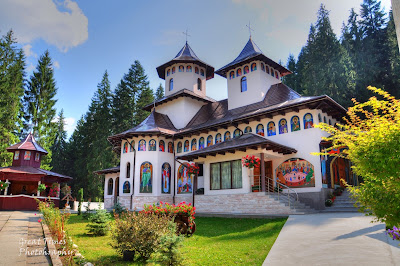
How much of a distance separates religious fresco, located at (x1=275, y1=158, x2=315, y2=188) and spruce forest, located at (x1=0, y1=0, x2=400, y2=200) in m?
13.3

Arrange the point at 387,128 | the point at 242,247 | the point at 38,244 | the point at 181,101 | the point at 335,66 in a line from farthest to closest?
the point at 335,66 → the point at 181,101 → the point at 242,247 → the point at 38,244 → the point at 387,128

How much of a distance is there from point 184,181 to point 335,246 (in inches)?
646

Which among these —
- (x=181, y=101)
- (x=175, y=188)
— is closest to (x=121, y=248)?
(x=175, y=188)

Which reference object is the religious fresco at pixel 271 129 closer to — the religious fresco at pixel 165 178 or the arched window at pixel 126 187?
the religious fresco at pixel 165 178

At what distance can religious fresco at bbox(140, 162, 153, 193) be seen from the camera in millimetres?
22609

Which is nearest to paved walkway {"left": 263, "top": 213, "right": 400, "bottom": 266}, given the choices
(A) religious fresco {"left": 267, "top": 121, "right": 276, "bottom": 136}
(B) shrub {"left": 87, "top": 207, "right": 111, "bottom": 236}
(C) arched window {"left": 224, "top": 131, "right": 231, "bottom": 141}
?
(B) shrub {"left": 87, "top": 207, "right": 111, "bottom": 236}

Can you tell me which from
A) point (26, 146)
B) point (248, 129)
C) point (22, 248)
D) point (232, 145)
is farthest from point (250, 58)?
point (26, 146)

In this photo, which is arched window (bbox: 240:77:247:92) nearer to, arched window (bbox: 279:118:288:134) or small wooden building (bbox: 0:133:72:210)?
arched window (bbox: 279:118:288:134)

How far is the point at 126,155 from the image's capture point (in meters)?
24.2

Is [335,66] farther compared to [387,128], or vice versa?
[335,66]

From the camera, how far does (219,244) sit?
8758mm

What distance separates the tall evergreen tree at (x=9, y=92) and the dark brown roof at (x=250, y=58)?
2352 cm

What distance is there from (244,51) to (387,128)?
21026mm

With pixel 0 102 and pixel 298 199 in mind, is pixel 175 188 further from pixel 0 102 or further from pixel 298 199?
pixel 0 102
